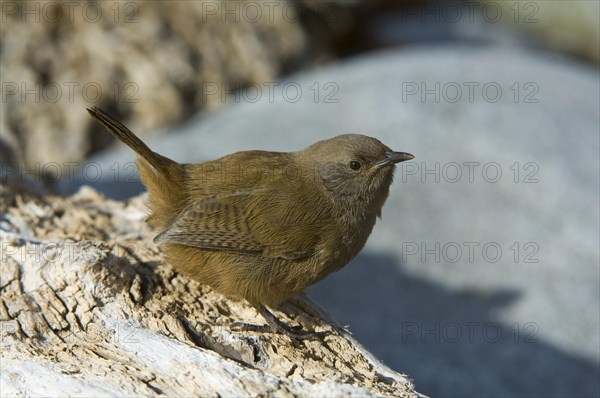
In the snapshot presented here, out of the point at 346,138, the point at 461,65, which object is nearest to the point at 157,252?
the point at 346,138

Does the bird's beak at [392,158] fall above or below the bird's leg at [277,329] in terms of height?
above

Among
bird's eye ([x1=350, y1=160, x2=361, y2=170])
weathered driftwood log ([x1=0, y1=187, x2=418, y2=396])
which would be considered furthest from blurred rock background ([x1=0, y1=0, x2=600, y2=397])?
bird's eye ([x1=350, y1=160, x2=361, y2=170])

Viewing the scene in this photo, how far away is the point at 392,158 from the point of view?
406 centimetres

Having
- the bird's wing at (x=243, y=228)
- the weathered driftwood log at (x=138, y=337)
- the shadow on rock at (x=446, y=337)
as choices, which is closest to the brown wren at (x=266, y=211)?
the bird's wing at (x=243, y=228)

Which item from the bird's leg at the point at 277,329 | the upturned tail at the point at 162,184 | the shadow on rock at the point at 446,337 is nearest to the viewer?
the bird's leg at the point at 277,329

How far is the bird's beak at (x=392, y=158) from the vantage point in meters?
4.02

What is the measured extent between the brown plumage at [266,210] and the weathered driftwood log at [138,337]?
20 centimetres

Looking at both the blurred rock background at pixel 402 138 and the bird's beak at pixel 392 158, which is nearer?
the bird's beak at pixel 392 158

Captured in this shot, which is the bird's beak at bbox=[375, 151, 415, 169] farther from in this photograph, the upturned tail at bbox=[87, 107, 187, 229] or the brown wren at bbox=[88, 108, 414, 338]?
the upturned tail at bbox=[87, 107, 187, 229]

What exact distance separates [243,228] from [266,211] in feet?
0.52

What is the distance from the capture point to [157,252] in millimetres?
4098

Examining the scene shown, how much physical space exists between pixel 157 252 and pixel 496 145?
3547mm

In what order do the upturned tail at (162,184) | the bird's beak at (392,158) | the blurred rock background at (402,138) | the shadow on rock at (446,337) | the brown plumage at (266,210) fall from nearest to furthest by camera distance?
1. the brown plumage at (266,210)
2. the upturned tail at (162,184)
3. the bird's beak at (392,158)
4. the shadow on rock at (446,337)
5. the blurred rock background at (402,138)

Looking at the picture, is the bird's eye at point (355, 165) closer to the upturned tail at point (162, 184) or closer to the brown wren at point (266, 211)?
the brown wren at point (266, 211)
